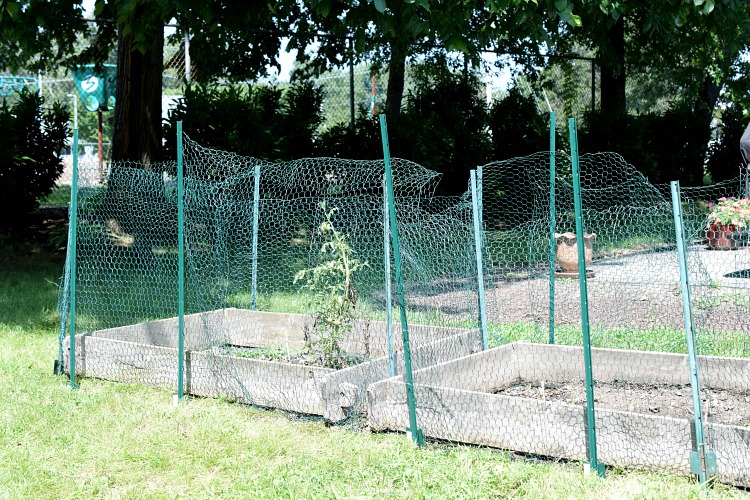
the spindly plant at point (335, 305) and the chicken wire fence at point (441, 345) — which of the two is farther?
Result: the spindly plant at point (335, 305)

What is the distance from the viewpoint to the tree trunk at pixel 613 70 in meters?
15.5

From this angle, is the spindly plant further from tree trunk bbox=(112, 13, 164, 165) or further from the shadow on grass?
tree trunk bbox=(112, 13, 164, 165)

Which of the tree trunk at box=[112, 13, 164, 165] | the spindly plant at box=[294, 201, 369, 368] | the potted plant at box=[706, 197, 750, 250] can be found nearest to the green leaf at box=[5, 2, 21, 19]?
the tree trunk at box=[112, 13, 164, 165]

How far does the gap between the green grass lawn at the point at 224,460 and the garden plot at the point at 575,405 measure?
0.10 meters

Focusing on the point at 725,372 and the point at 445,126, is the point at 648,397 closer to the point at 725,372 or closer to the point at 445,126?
the point at 725,372

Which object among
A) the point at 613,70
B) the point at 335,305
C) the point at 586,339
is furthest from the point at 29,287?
the point at 613,70

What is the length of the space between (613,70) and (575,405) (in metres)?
12.8

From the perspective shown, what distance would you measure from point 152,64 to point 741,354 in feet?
27.1

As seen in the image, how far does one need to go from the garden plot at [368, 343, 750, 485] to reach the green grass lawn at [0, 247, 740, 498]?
0.10 metres

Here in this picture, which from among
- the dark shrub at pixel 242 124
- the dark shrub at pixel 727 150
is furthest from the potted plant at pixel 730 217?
the dark shrub at pixel 727 150

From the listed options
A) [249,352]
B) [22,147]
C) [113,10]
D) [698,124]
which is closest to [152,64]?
[113,10]

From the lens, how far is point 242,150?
12086mm

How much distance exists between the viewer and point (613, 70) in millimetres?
16141

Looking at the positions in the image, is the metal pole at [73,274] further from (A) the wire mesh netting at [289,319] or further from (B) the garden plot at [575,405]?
(B) the garden plot at [575,405]
